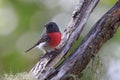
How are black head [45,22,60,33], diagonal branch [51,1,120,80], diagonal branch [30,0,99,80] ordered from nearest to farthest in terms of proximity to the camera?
diagonal branch [51,1,120,80] → diagonal branch [30,0,99,80] → black head [45,22,60,33]

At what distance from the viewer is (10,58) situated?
20.6 feet

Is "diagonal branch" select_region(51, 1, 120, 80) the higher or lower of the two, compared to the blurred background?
lower

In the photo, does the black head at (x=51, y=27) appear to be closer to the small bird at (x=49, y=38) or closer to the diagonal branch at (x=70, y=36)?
the small bird at (x=49, y=38)

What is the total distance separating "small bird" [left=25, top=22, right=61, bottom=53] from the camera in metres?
3.79

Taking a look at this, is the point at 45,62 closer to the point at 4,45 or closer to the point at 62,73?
the point at 62,73

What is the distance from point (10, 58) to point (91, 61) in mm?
3431

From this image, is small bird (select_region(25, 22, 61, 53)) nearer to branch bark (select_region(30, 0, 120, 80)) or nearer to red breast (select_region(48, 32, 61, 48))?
red breast (select_region(48, 32, 61, 48))

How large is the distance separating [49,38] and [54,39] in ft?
0.71

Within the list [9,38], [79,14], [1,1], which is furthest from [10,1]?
[79,14]

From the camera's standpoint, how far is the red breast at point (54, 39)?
373 centimetres

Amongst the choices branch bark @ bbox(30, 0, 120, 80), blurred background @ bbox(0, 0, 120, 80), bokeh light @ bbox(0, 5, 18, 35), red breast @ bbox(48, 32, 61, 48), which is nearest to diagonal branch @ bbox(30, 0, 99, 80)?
branch bark @ bbox(30, 0, 120, 80)

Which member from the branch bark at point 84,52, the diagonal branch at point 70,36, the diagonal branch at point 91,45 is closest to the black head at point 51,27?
the diagonal branch at point 70,36

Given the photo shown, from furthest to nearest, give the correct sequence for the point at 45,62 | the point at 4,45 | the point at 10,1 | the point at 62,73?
the point at 10,1 → the point at 4,45 → the point at 45,62 → the point at 62,73

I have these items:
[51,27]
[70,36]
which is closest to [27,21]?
[51,27]
